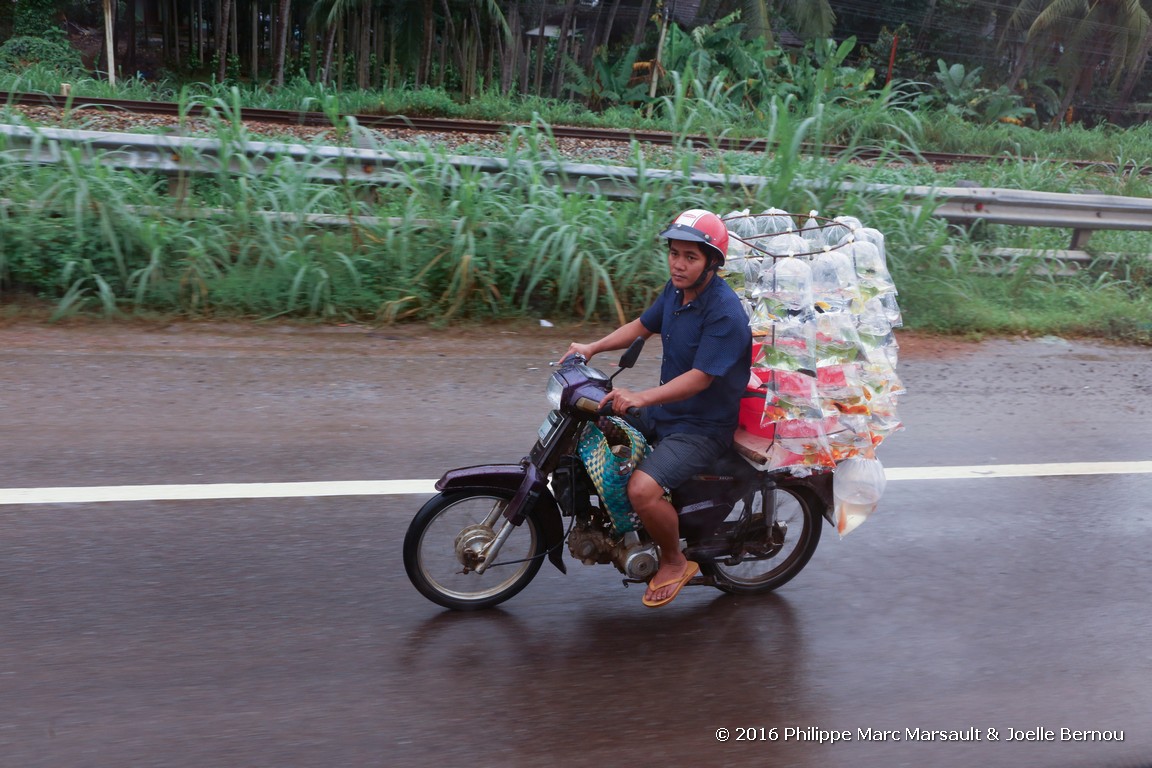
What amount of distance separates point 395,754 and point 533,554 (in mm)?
1090

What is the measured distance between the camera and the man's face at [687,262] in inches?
145

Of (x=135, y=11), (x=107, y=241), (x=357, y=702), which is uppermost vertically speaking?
(x=135, y=11)

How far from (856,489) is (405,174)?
5.45m

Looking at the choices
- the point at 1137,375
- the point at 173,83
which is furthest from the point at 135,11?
the point at 1137,375

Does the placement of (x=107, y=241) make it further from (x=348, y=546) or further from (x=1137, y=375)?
(x=1137, y=375)

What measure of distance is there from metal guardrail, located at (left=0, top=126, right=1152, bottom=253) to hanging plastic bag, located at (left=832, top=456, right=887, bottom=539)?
4992mm

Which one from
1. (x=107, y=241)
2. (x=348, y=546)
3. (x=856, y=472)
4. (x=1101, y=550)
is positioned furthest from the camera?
(x=107, y=241)

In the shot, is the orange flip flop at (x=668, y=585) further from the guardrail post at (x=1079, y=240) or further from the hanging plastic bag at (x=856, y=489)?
the guardrail post at (x=1079, y=240)

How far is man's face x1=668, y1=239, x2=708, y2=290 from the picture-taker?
12.1 ft

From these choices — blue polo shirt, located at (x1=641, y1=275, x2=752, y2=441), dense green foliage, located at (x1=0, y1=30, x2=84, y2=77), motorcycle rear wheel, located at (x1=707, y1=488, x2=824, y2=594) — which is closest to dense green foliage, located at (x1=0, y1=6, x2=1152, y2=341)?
motorcycle rear wheel, located at (x1=707, y1=488, x2=824, y2=594)

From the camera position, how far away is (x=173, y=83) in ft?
91.3

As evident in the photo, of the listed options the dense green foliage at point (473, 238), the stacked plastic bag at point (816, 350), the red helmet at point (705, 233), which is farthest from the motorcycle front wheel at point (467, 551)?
the dense green foliage at point (473, 238)

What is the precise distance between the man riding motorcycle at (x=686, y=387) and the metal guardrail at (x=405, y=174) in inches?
191

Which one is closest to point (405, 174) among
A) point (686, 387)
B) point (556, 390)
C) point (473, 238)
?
point (473, 238)
